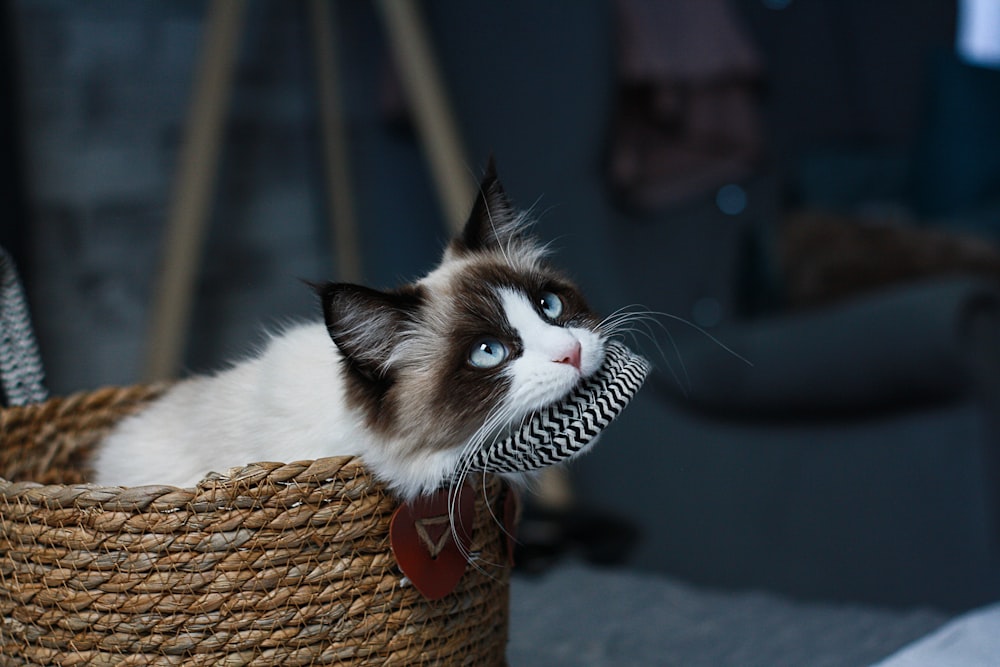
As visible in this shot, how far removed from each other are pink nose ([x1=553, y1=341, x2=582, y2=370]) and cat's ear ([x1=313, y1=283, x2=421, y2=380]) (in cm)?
14

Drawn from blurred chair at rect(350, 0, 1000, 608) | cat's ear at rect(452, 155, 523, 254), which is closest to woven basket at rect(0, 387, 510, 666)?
cat's ear at rect(452, 155, 523, 254)

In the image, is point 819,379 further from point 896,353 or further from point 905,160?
point 905,160

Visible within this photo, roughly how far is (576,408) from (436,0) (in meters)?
1.71

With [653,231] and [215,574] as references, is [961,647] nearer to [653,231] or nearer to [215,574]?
[215,574]

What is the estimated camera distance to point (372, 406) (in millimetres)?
750

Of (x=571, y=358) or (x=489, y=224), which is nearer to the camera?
(x=571, y=358)

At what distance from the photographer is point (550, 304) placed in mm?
822

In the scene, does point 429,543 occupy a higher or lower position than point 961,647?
higher

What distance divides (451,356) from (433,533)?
0.48 feet

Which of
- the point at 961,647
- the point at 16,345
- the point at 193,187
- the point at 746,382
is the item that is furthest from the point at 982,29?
the point at 16,345

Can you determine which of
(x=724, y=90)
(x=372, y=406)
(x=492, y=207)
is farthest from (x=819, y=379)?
(x=372, y=406)

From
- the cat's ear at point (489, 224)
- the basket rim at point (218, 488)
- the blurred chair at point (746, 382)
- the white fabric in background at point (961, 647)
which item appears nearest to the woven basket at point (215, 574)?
the basket rim at point (218, 488)

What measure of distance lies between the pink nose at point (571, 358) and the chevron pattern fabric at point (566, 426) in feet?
0.08

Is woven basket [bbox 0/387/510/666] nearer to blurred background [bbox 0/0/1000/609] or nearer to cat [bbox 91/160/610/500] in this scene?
cat [bbox 91/160/610/500]
